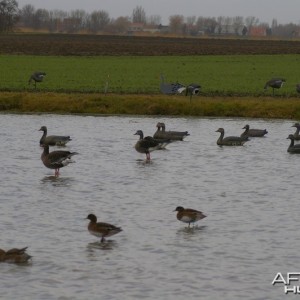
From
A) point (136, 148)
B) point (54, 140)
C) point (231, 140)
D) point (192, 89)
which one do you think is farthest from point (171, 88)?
point (136, 148)

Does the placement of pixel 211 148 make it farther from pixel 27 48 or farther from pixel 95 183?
pixel 27 48

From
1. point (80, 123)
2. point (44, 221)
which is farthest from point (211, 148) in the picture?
point (44, 221)

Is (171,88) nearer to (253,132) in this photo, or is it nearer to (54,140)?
(253,132)

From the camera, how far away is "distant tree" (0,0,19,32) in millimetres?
147750

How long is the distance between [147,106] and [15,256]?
76.4 ft

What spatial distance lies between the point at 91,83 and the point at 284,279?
34.0 m

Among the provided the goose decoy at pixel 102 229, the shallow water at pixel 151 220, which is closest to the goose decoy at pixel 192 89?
the shallow water at pixel 151 220

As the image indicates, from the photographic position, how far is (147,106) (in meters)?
36.2

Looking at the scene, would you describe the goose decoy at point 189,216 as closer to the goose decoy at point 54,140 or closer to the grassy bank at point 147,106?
the goose decoy at point 54,140

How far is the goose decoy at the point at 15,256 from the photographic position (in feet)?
43.4

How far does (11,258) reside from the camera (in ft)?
43.7

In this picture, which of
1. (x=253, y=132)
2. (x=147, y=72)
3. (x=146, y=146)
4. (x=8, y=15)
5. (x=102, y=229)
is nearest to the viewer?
(x=102, y=229)

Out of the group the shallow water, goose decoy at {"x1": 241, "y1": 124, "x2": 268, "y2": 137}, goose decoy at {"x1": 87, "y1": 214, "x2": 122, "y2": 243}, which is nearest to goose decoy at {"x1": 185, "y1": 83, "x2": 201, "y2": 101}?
goose decoy at {"x1": 241, "y1": 124, "x2": 268, "y2": 137}

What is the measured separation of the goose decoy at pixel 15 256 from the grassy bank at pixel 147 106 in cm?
2295
